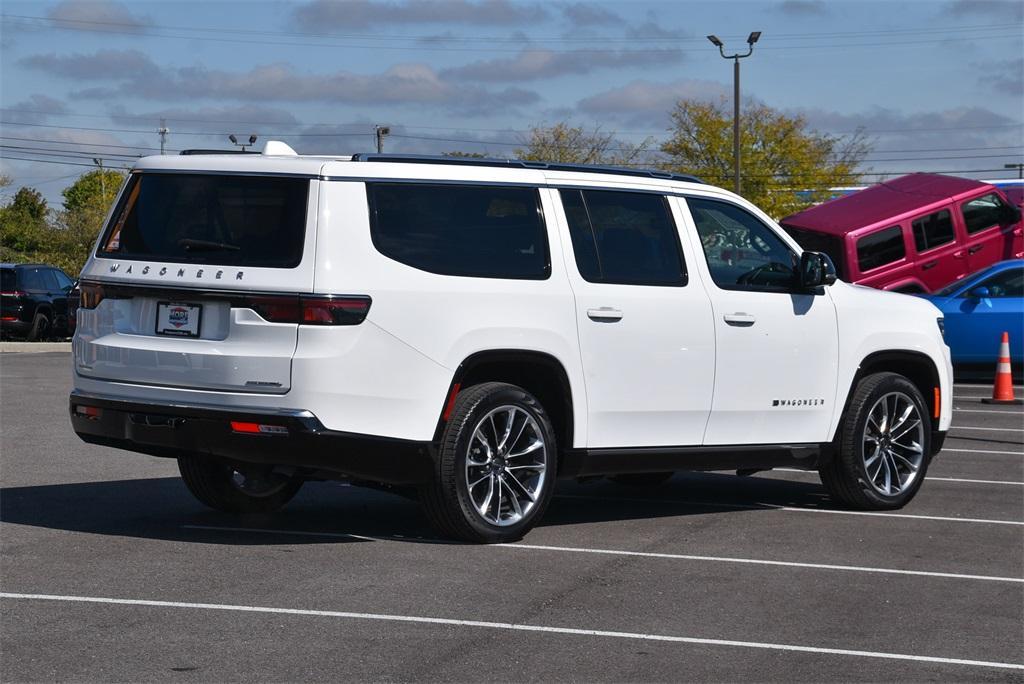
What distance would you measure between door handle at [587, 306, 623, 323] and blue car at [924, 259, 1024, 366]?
43.9 ft

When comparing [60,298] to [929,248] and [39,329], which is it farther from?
[929,248]

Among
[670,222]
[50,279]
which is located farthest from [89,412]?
[50,279]

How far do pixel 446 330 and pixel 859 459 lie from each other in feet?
10.9

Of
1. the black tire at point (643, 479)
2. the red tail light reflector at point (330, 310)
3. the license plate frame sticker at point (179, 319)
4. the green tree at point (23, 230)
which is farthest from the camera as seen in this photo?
the green tree at point (23, 230)

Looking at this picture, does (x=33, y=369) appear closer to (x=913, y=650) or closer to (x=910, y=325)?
(x=910, y=325)

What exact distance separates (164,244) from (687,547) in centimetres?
321

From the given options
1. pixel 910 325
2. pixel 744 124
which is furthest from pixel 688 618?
pixel 744 124

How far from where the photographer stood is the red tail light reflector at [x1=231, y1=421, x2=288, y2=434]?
756cm

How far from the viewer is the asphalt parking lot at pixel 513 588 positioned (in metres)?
5.77

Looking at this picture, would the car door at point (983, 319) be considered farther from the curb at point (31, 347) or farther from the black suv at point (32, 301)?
the black suv at point (32, 301)

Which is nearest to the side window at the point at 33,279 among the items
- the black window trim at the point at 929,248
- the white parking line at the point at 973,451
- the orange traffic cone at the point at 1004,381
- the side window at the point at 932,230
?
the black window trim at the point at 929,248

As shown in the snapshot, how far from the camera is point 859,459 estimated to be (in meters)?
9.88

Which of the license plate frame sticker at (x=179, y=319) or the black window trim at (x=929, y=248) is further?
the black window trim at (x=929, y=248)

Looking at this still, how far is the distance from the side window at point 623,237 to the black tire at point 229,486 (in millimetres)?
2156
